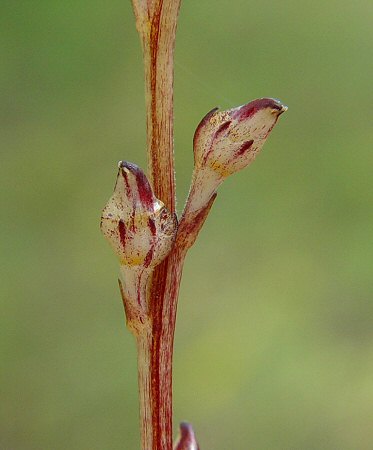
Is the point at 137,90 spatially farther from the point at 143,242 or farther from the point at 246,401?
the point at 143,242

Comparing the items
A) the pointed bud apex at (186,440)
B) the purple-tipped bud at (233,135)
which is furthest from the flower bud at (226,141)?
the pointed bud apex at (186,440)

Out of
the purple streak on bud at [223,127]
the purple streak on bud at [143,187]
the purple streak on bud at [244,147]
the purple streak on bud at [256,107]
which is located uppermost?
the purple streak on bud at [256,107]

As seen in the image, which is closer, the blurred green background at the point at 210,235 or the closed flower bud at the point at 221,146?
the closed flower bud at the point at 221,146

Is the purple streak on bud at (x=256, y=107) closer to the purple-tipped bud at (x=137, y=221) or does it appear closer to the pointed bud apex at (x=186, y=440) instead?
the purple-tipped bud at (x=137, y=221)

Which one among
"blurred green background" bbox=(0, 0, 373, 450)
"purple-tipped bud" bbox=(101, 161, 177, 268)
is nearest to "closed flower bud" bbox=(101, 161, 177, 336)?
"purple-tipped bud" bbox=(101, 161, 177, 268)

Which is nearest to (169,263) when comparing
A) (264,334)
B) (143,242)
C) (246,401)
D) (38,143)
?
(143,242)

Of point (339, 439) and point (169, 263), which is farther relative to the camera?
point (339, 439)

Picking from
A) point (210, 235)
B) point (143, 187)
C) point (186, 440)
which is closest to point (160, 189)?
point (143, 187)
